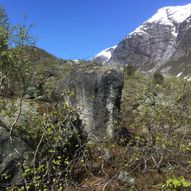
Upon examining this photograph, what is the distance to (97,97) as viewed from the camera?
872 inches

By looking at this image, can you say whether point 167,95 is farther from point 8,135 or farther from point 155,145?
point 8,135

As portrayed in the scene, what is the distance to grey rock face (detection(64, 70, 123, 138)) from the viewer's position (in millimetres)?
21688

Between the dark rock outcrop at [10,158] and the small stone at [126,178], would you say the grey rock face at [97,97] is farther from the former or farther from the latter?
the dark rock outcrop at [10,158]

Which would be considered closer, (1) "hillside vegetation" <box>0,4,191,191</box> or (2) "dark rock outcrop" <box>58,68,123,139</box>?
(1) "hillside vegetation" <box>0,4,191,191</box>

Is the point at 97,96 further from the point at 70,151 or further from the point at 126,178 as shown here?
the point at 126,178

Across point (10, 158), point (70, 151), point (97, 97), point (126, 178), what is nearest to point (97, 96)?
point (97, 97)

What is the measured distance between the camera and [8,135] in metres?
16.1

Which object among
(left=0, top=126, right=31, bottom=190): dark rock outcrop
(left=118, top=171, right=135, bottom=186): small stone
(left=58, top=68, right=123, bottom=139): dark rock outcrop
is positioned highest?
(left=58, top=68, right=123, bottom=139): dark rock outcrop

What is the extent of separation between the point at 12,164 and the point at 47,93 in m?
6.36

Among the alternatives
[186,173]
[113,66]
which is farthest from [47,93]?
[186,173]

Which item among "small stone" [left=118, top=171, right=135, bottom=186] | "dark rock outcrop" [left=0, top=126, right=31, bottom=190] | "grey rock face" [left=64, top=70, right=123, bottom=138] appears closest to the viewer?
"dark rock outcrop" [left=0, top=126, right=31, bottom=190]

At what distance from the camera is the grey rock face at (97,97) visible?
2169 centimetres

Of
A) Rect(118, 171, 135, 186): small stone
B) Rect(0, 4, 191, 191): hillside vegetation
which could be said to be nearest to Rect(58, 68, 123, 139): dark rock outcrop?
Rect(0, 4, 191, 191): hillside vegetation

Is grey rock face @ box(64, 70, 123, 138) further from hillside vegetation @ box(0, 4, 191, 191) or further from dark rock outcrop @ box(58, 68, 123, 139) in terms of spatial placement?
hillside vegetation @ box(0, 4, 191, 191)
